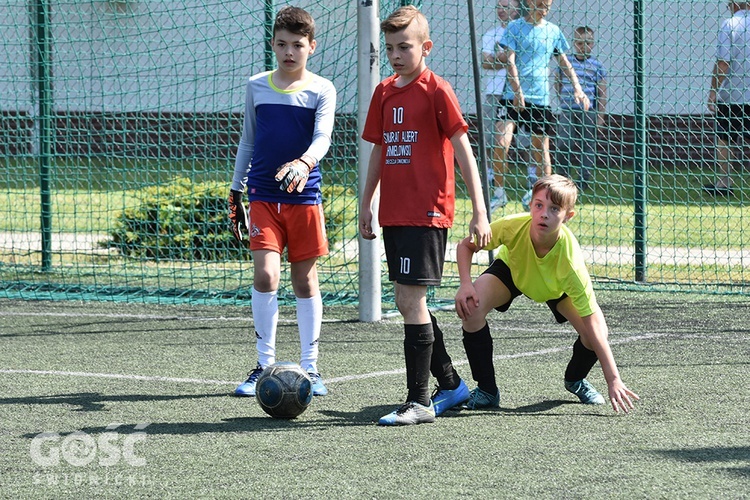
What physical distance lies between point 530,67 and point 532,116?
1.40 feet

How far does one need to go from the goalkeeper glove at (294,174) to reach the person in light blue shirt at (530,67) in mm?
4894

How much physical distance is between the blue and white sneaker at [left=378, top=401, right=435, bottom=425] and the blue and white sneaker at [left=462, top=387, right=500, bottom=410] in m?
0.31

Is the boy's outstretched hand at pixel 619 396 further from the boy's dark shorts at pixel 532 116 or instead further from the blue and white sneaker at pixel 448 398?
the boy's dark shorts at pixel 532 116

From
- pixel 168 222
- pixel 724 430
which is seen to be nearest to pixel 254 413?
pixel 724 430

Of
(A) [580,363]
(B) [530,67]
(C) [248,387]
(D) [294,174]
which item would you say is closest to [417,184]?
(D) [294,174]

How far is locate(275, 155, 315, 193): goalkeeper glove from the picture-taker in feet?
15.9

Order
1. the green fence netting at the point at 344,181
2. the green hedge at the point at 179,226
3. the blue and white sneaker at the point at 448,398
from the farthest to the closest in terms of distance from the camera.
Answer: the green hedge at the point at 179,226
the green fence netting at the point at 344,181
the blue and white sneaker at the point at 448,398

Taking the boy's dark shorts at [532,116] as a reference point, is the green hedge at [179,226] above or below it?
below

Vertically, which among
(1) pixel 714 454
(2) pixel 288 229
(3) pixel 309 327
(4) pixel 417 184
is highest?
(4) pixel 417 184

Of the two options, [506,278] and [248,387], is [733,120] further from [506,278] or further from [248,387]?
[248,387]

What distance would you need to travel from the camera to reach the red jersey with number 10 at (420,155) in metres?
4.59

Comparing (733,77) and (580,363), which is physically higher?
(733,77)

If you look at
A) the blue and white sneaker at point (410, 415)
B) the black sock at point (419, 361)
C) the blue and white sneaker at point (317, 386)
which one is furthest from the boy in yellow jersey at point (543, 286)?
the blue and white sneaker at point (317, 386)

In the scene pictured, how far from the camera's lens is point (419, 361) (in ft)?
15.3
